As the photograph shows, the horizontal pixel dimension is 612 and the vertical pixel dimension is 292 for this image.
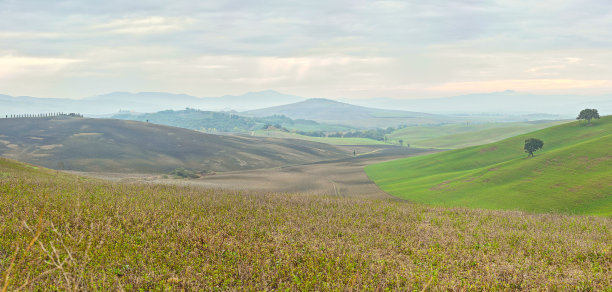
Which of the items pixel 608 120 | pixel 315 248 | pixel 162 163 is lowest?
pixel 162 163

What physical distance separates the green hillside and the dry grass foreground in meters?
29.1

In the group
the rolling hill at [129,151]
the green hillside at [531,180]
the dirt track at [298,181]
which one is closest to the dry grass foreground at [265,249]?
the green hillside at [531,180]

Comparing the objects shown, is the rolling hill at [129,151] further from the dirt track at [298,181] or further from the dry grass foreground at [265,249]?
the dry grass foreground at [265,249]

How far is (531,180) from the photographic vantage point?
205 ft

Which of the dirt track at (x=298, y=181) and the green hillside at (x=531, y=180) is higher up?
the green hillside at (x=531, y=180)

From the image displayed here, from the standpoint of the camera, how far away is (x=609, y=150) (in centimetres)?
6562

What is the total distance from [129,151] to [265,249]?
527 feet

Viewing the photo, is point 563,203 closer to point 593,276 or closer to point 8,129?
point 593,276

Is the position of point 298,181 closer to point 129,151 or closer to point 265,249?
point 265,249

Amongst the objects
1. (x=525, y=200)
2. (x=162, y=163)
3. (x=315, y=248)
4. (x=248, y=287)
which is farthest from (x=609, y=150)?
(x=162, y=163)

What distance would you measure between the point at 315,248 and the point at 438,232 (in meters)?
9.60

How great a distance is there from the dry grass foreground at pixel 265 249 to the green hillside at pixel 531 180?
29.1 m

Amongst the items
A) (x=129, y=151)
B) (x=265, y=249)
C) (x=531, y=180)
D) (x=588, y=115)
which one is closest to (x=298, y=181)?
(x=531, y=180)

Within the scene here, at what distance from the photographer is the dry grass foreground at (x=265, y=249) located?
13141 mm
